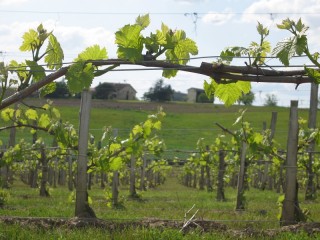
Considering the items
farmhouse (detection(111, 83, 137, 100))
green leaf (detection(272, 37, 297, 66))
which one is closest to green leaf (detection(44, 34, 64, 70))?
green leaf (detection(272, 37, 297, 66))

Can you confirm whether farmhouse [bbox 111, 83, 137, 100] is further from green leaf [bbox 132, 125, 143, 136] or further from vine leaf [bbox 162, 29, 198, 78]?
vine leaf [bbox 162, 29, 198, 78]

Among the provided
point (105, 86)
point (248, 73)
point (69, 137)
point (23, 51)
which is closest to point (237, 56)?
point (248, 73)

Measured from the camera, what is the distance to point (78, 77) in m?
3.08

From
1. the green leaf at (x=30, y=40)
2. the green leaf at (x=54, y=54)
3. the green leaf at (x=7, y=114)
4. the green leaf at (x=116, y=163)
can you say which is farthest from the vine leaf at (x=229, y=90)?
the green leaf at (x=7, y=114)

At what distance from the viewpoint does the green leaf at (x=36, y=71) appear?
10.7ft

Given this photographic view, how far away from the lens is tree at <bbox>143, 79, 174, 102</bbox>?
6266 cm

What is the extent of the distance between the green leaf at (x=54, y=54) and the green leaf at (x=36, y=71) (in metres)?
0.06

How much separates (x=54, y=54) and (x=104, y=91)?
58.8 meters

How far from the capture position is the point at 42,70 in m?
3.24

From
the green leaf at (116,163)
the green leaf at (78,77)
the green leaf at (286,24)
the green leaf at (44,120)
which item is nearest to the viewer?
the green leaf at (286,24)

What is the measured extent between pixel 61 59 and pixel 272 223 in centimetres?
468

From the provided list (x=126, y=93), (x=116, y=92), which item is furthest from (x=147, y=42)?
(x=126, y=93)

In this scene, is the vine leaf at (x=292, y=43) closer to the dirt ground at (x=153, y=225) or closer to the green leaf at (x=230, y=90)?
the green leaf at (x=230, y=90)

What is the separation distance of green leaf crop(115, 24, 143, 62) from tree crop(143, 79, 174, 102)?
59315 mm
